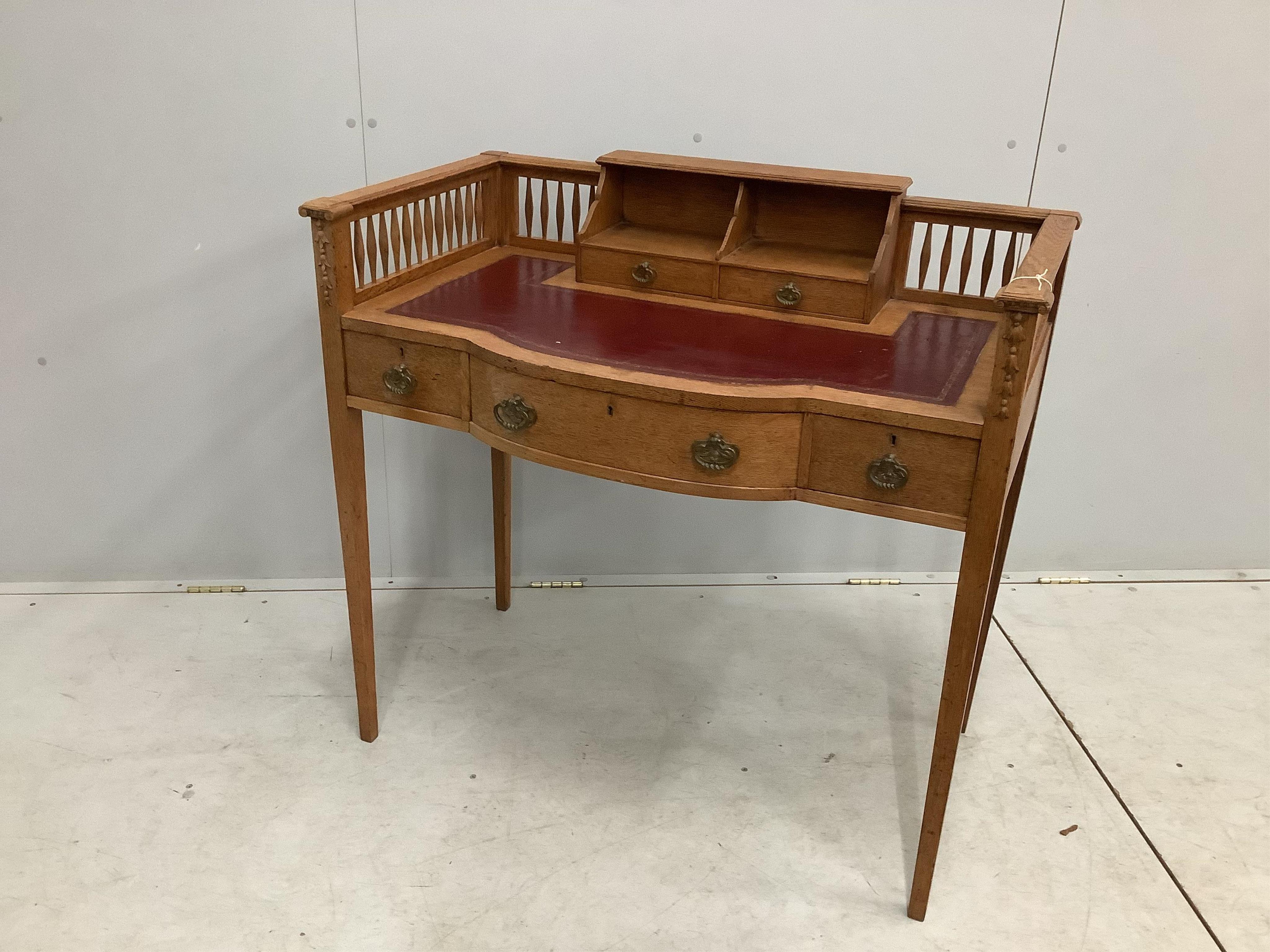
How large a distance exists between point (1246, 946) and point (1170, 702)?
0.75 m

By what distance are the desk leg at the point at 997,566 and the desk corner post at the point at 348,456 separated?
129 cm

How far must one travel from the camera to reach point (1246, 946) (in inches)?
77.3

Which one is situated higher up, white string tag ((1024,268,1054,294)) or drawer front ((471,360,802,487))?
white string tag ((1024,268,1054,294))

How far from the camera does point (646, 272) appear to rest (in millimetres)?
2236

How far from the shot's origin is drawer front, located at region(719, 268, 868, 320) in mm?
2100

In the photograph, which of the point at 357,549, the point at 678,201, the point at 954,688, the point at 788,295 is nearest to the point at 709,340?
the point at 788,295

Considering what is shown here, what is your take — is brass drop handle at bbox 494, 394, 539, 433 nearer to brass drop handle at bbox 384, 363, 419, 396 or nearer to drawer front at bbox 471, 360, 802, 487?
drawer front at bbox 471, 360, 802, 487

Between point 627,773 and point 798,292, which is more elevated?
point 798,292

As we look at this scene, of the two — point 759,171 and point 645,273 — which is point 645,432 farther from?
point 759,171

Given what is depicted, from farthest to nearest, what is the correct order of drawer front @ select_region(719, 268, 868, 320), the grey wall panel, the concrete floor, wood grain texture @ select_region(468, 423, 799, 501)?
the grey wall panel → drawer front @ select_region(719, 268, 868, 320) → the concrete floor → wood grain texture @ select_region(468, 423, 799, 501)

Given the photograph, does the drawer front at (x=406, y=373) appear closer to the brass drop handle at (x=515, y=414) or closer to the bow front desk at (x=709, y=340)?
the bow front desk at (x=709, y=340)

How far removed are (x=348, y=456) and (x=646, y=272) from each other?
0.69m

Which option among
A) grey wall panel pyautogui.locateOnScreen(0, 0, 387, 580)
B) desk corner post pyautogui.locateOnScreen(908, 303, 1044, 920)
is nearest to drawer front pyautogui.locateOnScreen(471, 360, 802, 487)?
desk corner post pyautogui.locateOnScreen(908, 303, 1044, 920)

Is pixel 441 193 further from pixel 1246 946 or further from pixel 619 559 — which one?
pixel 1246 946
